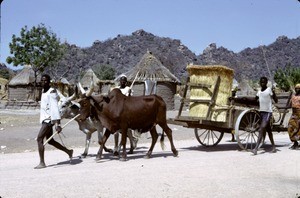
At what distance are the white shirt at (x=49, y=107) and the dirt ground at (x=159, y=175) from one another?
1027 millimetres

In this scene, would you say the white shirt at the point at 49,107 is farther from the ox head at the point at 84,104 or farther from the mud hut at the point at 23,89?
the mud hut at the point at 23,89

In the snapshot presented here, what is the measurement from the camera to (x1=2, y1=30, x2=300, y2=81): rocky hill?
89.8 m

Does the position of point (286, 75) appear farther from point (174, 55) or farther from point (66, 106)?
point (66, 106)

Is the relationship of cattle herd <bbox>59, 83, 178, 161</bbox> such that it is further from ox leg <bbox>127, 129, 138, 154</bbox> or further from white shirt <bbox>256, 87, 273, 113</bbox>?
white shirt <bbox>256, 87, 273, 113</bbox>

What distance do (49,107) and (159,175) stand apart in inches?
113

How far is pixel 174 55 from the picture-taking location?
96.0m

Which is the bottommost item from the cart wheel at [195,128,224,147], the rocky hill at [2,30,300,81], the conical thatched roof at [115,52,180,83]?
the cart wheel at [195,128,224,147]

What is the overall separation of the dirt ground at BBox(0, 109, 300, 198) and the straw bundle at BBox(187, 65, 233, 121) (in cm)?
104

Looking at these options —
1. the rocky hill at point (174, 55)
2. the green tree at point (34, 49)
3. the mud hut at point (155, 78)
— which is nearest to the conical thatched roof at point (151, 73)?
the mud hut at point (155, 78)

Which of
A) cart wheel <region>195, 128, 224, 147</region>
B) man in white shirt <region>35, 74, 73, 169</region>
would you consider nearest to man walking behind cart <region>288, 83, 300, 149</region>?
cart wheel <region>195, 128, 224, 147</region>

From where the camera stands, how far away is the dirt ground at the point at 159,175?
5500mm

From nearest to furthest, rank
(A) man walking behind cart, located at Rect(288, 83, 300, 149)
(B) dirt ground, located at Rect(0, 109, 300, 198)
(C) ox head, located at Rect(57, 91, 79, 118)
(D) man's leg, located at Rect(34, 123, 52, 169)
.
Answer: (B) dirt ground, located at Rect(0, 109, 300, 198), (D) man's leg, located at Rect(34, 123, 52, 169), (C) ox head, located at Rect(57, 91, 79, 118), (A) man walking behind cart, located at Rect(288, 83, 300, 149)

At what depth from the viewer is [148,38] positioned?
104m

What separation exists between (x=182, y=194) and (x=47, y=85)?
4.10 metres
